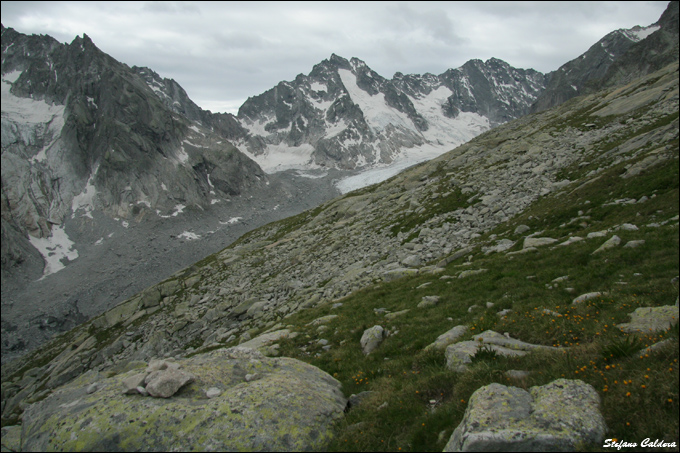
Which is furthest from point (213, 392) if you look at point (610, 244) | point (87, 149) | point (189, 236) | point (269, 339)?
point (87, 149)

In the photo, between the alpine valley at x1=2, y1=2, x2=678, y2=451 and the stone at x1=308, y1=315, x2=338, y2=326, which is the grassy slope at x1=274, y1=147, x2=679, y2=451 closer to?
the alpine valley at x1=2, y1=2, x2=678, y2=451

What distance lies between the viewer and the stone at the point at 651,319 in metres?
7.48

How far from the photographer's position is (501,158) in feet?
154

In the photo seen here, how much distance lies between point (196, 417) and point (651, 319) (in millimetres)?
10887

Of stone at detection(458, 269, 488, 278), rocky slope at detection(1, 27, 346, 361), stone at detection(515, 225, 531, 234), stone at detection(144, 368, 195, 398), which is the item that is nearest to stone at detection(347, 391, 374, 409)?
stone at detection(144, 368, 195, 398)

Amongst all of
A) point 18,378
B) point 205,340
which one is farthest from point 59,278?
point 205,340

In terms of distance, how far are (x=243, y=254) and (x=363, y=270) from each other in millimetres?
33507

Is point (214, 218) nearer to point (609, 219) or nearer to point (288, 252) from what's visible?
point (288, 252)

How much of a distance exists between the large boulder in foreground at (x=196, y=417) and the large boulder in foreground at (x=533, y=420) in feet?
11.4

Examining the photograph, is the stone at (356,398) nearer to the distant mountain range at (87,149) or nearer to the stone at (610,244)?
the stone at (610,244)

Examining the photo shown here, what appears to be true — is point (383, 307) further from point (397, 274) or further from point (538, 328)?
point (538, 328)

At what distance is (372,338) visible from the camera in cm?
1355

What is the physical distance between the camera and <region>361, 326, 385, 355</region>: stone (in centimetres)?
1319

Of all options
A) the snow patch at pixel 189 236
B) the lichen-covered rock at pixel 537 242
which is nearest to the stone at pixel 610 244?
the lichen-covered rock at pixel 537 242
